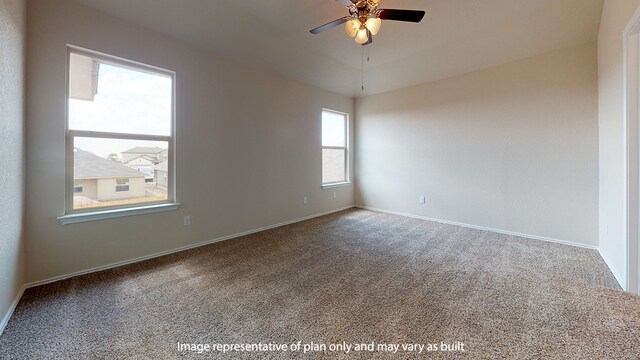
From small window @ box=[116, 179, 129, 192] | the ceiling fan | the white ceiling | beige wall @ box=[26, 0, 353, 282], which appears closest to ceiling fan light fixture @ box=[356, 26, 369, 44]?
the ceiling fan

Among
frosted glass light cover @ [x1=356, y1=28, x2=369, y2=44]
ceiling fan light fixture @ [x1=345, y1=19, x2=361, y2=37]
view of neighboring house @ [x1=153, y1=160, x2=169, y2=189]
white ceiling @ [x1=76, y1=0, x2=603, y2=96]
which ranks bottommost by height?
view of neighboring house @ [x1=153, y1=160, x2=169, y2=189]

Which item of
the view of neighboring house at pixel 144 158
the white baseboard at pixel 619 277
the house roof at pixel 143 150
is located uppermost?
the house roof at pixel 143 150

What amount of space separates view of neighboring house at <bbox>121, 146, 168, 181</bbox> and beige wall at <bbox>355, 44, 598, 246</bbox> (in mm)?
4128

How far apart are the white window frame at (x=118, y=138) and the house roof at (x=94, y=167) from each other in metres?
0.05

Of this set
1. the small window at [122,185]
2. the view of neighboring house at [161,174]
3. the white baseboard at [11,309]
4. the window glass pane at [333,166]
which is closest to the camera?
the white baseboard at [11,309]

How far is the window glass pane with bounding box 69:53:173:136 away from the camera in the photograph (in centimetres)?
249

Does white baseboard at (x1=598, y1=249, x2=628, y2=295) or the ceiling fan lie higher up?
the ceiling fan

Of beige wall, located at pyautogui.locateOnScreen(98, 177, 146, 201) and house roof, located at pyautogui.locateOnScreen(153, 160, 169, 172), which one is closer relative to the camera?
beige wall, located at pyautogui.locateOnScreen(98, 177, 146, 201)

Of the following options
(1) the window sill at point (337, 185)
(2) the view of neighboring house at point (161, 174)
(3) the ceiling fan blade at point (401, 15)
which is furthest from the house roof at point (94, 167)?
(1) the window sill at point (337, 185)

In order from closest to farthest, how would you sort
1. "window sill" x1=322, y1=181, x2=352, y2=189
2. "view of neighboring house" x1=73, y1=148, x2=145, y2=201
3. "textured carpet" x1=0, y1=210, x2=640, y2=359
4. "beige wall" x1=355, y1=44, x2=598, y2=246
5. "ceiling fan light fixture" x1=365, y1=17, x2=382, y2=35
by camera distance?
"textured carpet" x1=0, y1=210, x2=640, y2=359, "ceiling fan light fixture" x1=365, y1=17, x2=382, y2=35, "view of neighboring house" x1=73, y1=148, x2=145, y2=201, "beige wall" x1=355, y1=44, x2=598, y2=246, "window sill" x1=322, y1=181, x2=352, y2=189

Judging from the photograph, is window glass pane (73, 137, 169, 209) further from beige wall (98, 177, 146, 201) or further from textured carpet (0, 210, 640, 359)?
textured carpet (0, 210, 640, 359)

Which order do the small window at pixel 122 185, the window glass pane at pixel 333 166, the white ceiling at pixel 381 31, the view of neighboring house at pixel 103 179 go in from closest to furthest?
the view of neighboring house at pixel 103 179, the white ceiling at pixel 381 31, the small window at pixel 122 185, the window glass pane at pixel 333 166

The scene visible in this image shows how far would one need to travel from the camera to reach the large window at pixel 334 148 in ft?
17.5

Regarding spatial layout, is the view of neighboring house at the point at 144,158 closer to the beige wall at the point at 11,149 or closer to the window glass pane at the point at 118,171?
the window glass pane at the point at 118,171
